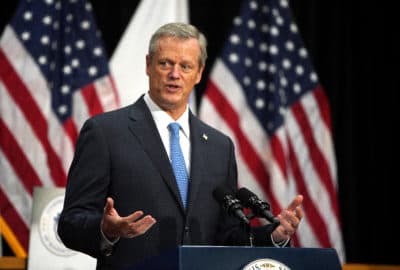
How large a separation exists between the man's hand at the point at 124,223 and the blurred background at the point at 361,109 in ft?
11.5

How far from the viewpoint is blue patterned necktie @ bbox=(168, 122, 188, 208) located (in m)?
2.76

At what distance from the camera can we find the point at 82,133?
277 cm

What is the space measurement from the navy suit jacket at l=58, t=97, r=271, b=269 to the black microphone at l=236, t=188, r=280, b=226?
0.71 feet

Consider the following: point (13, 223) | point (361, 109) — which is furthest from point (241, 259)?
point (361, 109)

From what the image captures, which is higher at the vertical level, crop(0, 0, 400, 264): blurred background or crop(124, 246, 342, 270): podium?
crop(124, 246, 342, 270): podium

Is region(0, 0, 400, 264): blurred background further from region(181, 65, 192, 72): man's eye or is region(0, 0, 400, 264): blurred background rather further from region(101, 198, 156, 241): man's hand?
region(101, 198, 156, 241): man's hand

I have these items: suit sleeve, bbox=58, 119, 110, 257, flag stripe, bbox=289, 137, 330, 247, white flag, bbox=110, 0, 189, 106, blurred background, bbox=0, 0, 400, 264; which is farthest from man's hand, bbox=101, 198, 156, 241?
blurred background, bbox=0, 0, 400, 264

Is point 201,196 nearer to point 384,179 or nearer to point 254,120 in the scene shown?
point 254,120

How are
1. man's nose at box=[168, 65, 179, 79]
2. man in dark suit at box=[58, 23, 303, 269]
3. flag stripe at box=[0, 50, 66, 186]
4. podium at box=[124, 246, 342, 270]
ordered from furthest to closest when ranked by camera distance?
flag stripe at box=[0, 50, 66, 186] < man's nose at box=[168, 65, 179, 79] < man in dark suit at box=[58, 23, 303, 269] < podium at box=[124, 246, 342, 270]

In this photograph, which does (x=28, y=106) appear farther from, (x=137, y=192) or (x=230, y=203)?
(x=230, y=203)

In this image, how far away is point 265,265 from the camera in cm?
213

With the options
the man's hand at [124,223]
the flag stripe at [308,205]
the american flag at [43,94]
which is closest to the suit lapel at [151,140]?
the man's hand at [124,223]

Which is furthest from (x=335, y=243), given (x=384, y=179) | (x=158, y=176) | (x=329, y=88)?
(x=158, y=176)

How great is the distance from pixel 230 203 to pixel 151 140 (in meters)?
0.51
